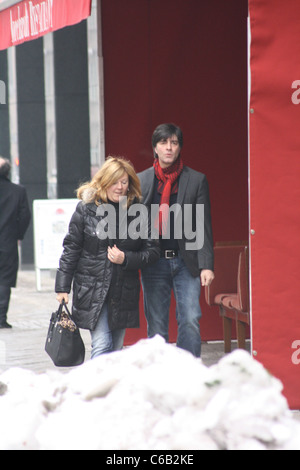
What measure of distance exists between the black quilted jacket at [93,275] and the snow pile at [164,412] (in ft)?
8.62

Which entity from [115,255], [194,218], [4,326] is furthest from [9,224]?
[115,255]

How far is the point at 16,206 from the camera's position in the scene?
864 centimetres

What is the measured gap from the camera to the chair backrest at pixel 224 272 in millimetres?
6965

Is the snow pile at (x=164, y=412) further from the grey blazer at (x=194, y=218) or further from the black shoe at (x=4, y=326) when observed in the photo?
the black shoe at (x=4, y=326)

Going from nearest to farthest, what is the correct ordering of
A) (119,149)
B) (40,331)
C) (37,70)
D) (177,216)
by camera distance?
1. (177,216)
2. (119,149)
3. (40,331)
4. (37,70)

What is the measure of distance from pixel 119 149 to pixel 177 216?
1.74 m

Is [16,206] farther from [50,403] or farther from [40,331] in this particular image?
[50,403]

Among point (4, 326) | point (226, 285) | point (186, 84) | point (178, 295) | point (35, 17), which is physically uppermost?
point (35, 17)

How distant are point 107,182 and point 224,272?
2.36 meters

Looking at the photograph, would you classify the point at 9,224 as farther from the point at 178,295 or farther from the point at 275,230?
the point at 275,230

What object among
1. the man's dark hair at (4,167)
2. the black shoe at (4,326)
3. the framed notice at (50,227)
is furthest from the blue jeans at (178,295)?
the framed notice at (50,227)

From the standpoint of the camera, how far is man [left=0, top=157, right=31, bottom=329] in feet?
28.2

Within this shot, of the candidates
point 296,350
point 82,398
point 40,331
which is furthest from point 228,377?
point 40,331

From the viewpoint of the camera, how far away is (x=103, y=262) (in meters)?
4.88
